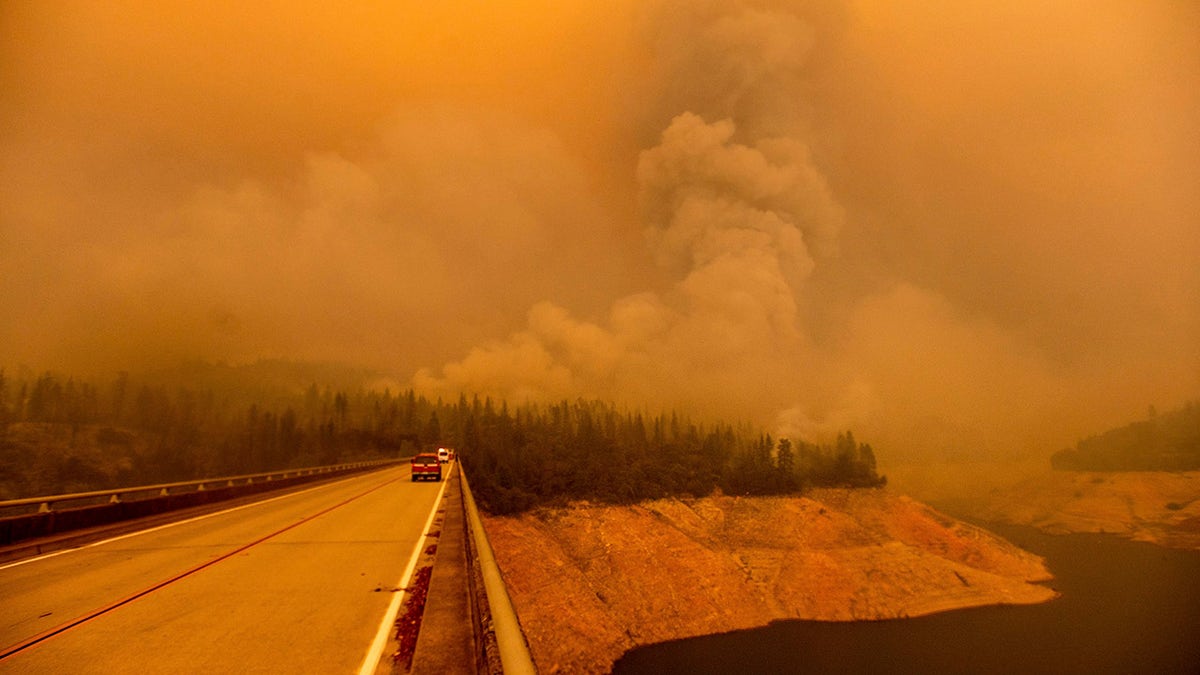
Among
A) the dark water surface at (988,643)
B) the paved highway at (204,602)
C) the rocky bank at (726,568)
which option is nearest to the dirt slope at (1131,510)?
the dark water surface at (988,643)

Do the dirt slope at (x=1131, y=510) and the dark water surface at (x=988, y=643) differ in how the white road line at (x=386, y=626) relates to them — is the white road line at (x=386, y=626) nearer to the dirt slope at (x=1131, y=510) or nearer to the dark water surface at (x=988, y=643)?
the dark water surface at (x=988, y=643)

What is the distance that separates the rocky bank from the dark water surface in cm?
268

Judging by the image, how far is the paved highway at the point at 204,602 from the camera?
5.69 m

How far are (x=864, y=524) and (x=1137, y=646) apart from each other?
135 ft

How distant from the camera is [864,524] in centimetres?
10400

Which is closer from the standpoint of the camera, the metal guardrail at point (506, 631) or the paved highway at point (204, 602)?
the metal guardrail at point (506, 631)

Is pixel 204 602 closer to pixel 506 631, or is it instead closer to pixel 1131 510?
pixel 506 631

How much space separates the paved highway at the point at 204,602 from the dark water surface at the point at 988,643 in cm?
4845

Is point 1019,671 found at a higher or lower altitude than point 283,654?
lower

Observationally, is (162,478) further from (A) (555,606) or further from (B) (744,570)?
(B) (744,570)

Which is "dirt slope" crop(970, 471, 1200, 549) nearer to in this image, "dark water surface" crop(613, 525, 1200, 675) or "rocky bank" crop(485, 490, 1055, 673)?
"dark water surface" crop(613, 525, 1200, 675)

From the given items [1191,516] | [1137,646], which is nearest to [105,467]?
[1137,646]

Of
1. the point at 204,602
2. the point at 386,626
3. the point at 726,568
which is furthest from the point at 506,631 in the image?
the point at 726,568

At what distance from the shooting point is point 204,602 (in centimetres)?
785
